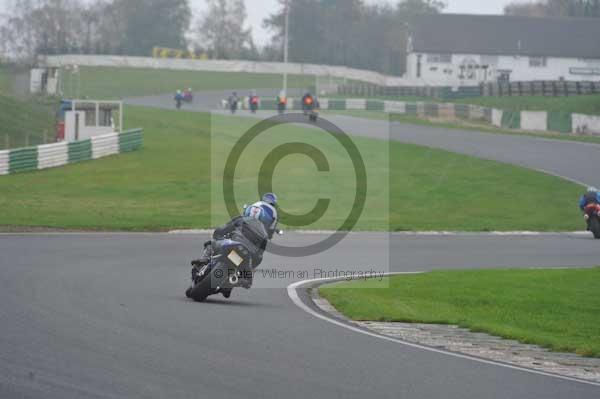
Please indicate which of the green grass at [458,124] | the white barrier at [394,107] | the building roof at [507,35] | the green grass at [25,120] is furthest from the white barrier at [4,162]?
the building roof at [507,35]

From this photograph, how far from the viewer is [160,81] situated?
9188 cm

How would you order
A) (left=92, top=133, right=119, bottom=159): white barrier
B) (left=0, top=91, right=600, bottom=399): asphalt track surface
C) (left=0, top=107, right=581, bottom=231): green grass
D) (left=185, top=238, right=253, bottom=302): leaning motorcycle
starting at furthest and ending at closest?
(left=92, top=133, right=119, bottom=159): white barrier
(left=0, top=107, right=581, bottom=231): green grass
(left=185, top=238, right=253, bottom=302): leaning motorcycle
(left=0, top=91, right=600, bottom=399): asphalt track surface

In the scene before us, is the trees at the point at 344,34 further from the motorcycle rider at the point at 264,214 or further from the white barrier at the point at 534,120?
the motorcycle rider at the point at 264,214

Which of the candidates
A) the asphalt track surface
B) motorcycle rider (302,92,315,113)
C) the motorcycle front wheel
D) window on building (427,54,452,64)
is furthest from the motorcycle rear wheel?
window on building (427,54,452,64)

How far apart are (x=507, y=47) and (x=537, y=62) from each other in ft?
10.6

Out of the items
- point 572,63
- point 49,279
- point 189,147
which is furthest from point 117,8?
point 49,279

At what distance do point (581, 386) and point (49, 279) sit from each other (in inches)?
304

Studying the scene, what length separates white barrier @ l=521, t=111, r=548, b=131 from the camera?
52406 mm

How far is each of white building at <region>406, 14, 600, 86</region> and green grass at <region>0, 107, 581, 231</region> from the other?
5303 centimetres

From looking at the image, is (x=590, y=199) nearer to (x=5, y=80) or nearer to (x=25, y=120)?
(x=25, y=120)

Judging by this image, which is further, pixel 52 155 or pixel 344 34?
pixel 344 34

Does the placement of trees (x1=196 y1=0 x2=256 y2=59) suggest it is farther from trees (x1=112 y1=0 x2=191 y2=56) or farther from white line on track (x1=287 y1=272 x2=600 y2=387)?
white line on track (x1=287 y1=272 x2=600 y2=387)

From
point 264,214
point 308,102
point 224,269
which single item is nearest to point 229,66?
point 308,102

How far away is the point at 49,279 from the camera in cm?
1341
